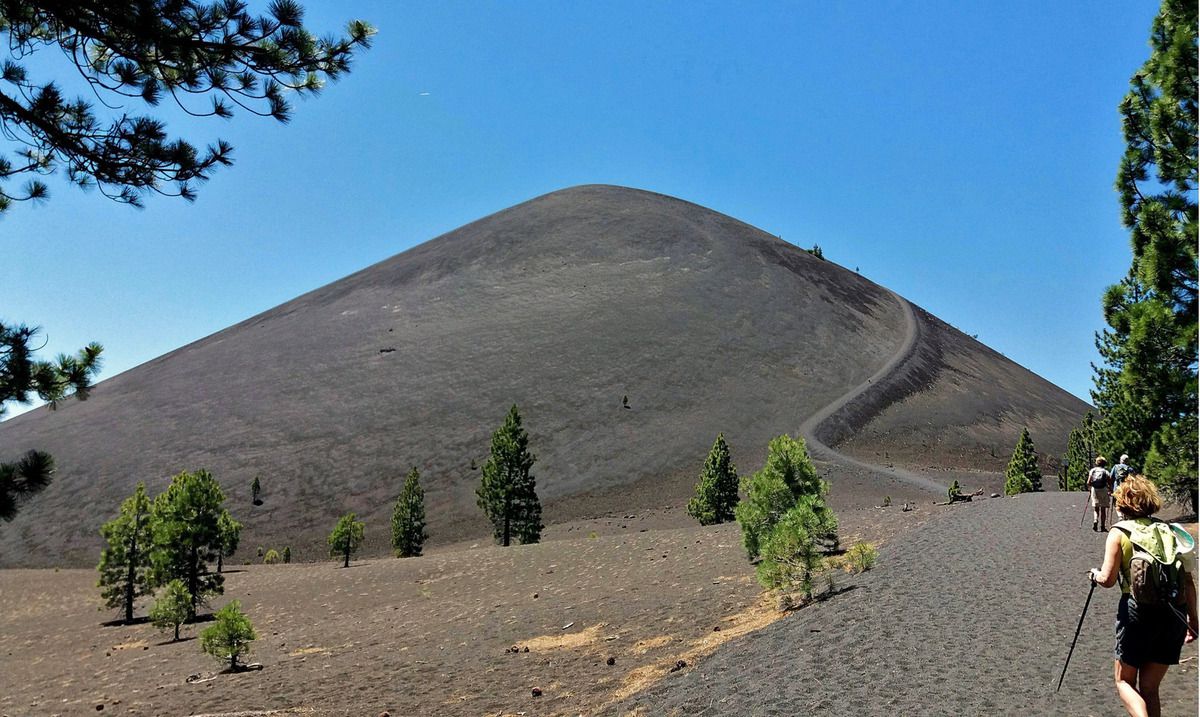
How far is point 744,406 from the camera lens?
283ft

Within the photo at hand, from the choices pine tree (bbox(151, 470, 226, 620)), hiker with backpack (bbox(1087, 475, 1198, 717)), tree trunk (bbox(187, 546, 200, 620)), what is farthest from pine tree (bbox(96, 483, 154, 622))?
hiker with backpack (bbox(1087, 475, 1198, 717))

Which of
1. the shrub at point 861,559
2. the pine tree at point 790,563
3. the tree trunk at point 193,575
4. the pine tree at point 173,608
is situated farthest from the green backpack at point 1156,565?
the tree trunk at point 193,575

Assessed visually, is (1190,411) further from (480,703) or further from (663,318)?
(663,318)

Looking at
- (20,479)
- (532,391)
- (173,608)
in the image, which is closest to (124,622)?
(173,608)

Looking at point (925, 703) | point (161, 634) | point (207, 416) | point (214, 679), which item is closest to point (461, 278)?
point (207, 416)

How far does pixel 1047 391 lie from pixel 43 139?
138m

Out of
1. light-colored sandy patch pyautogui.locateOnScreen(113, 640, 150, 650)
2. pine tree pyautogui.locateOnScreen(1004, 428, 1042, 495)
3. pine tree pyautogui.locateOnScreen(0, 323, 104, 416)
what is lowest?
light-colored sandy patch pyautogui.locateOnScreen(113, 640, 150, 650)

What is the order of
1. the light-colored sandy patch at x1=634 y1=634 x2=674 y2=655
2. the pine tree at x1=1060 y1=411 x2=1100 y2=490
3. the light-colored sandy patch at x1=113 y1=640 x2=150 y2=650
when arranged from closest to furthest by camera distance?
the light-colored sandy patch at x1=634 y1=634 x2=674 y2=655 → the light-colored sandy patch at x1=113 y1=640 x2=150 y2=650 → the pine tree at x1=1060 y1=411 x2=1100 y2=490

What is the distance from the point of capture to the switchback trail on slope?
6506 centimetres

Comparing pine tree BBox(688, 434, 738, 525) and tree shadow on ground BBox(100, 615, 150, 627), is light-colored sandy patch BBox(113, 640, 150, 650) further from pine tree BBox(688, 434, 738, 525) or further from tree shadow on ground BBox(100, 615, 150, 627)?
pine tree BBox(688, 434, 738, 525)

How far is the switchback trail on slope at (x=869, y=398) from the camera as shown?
6506 centimetres

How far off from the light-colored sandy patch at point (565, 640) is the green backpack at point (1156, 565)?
9428 mm

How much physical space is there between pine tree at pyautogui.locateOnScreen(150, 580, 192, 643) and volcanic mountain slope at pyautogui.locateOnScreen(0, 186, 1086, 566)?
1555 inches

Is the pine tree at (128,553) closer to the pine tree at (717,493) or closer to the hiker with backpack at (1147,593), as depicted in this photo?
the pine tree at (717,493)
